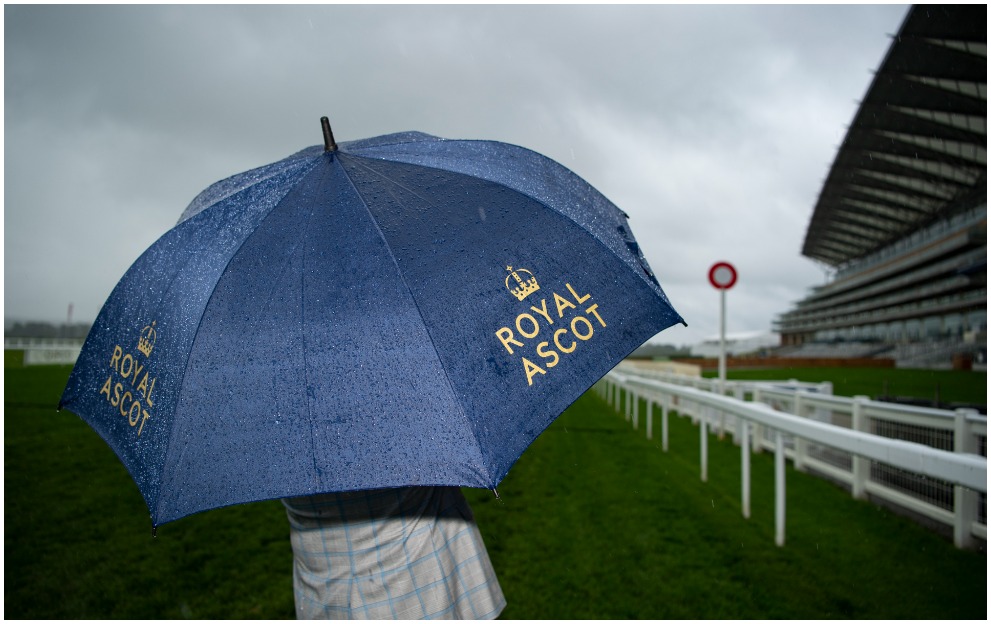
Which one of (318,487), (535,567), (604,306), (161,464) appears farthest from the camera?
(535,567)

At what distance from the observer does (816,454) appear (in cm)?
668

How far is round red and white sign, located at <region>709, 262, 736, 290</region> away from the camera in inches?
340

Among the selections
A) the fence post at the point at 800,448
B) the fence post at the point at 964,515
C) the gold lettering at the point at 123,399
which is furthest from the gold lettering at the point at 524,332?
the fence post at the point at 800,448

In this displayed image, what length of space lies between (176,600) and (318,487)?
8.87ft

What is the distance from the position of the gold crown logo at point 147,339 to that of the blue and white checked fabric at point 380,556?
531 mm

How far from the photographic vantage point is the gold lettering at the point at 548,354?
149 cm

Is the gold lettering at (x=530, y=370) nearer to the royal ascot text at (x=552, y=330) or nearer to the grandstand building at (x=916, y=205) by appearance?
the royal ascot text at (x=552, y=330)

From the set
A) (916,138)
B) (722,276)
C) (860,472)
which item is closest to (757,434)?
(722,276)

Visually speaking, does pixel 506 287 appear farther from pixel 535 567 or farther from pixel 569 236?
pixel 535 567

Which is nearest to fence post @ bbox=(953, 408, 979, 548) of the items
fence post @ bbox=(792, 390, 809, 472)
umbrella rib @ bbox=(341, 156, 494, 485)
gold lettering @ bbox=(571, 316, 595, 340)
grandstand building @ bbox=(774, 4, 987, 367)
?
fence post @ bbox=(792, 390, 809, 472)

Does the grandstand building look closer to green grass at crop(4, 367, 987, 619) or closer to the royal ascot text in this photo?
green grass at crop(4, 367, 987, 619)

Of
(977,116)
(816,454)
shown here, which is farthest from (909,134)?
(816,454)

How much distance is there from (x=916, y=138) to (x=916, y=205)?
33.8 ft

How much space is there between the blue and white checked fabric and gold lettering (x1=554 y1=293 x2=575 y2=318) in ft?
1.69
